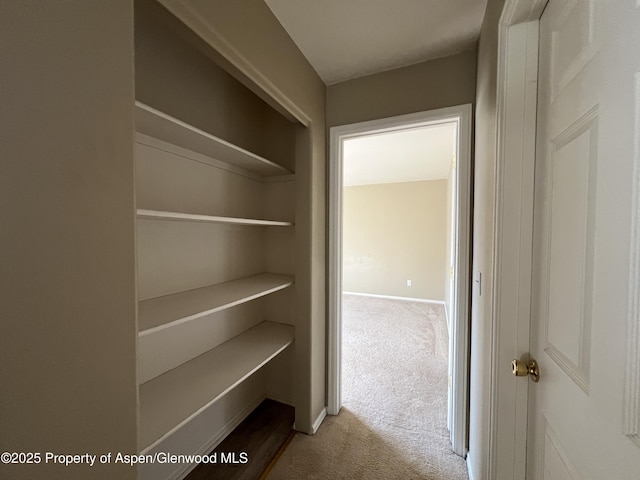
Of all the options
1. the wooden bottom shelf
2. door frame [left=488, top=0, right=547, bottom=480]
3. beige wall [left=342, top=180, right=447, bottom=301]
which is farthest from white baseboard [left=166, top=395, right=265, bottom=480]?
beige wall [left=342, top=180, right=447, bottom=301]

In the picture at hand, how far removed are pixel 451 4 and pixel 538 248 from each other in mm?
1267

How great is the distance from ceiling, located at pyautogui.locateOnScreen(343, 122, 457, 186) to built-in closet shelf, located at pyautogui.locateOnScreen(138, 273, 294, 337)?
1519 millimetres

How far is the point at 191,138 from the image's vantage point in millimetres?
1152

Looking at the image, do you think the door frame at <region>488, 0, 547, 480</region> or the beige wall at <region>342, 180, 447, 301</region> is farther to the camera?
the beige wall at <region>342, 180, 447, 301</region>

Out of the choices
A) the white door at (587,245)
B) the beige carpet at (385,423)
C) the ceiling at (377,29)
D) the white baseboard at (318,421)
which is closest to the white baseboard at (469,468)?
the beige carpet at (385,423)

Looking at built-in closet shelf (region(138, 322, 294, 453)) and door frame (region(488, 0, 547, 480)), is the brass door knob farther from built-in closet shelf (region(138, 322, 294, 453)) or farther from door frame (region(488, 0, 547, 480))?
built-in closet shelf (region(138, 322, 294, 453))

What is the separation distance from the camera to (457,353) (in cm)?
158

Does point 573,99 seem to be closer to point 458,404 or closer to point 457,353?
point 457,353

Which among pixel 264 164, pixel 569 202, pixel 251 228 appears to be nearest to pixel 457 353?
pixel 569 202

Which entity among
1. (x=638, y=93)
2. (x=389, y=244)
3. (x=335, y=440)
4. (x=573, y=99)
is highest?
(x=573, y=99)

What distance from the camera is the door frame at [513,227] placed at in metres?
0.84

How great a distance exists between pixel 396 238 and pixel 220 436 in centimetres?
471

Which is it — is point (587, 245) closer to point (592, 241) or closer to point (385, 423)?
point (592, 241)

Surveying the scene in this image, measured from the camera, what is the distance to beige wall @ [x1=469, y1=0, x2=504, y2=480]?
100cm
